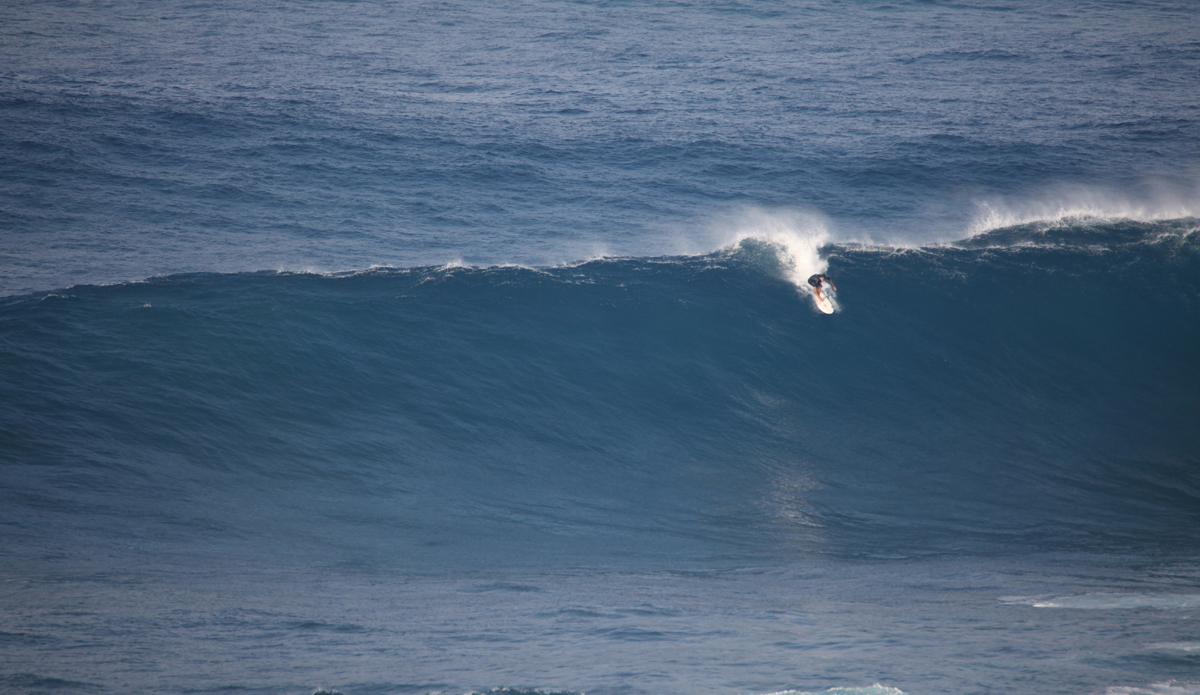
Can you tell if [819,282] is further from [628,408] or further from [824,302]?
[628,408]

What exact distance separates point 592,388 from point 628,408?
32.4 inches

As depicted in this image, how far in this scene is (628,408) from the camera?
12.8 meters

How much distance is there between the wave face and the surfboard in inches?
9.4

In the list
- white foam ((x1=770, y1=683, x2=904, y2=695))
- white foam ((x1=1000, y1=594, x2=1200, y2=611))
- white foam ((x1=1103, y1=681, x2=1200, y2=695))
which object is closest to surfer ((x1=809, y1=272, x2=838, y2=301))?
white foam ((x1=1000, y1=594, x2=1200, y2=611))

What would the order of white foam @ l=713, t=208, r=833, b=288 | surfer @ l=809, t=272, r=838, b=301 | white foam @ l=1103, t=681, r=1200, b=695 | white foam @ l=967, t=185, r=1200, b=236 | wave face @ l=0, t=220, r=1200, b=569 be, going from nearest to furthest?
white foam @ l=1103, t=681, r=1200, b=695, wave face @ l=0, t=220, r=1200, b=569, surfer @ l=809, t=272, r=838, b=301, white foam @ l=713, t=208, r=833, b=288, white foam @ l=967, t=185, r=1200, b=236

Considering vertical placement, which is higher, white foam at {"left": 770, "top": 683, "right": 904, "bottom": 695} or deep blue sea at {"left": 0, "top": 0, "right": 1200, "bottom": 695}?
deep blue sea at {"left": 0, "top": 0, "right": 1200, "bottom": 695}

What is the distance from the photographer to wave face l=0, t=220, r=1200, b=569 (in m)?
9.77

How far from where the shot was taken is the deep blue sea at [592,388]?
662 centimetres

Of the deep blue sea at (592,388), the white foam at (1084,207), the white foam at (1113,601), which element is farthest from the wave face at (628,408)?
the white foam at (1113,601)

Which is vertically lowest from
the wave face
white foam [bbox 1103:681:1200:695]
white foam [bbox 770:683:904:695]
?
white foam [bbox 770:683:904:695]

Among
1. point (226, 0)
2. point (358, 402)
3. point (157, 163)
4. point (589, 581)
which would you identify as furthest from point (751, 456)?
point (226, 0)

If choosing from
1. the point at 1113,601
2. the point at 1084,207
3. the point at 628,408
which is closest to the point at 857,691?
the point at 1113,601

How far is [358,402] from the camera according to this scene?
12.2 metres

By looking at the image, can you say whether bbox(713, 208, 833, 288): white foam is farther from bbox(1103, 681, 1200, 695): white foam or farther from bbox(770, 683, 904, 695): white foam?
bbox(770, 683, 904, 695): white foam
